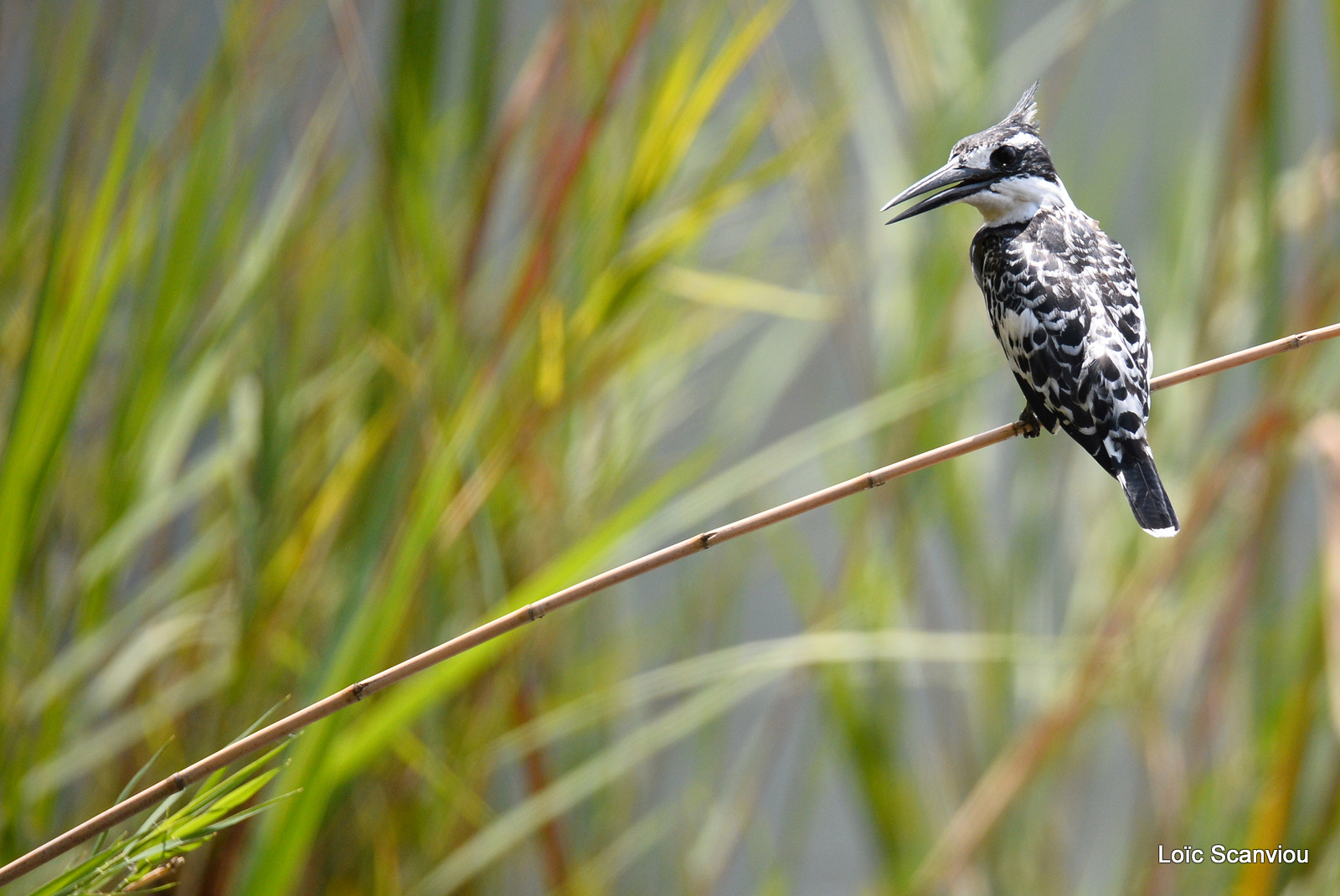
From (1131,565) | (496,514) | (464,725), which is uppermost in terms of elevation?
(496,514)

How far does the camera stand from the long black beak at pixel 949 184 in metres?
0.35

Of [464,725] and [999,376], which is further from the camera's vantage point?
[999,376]

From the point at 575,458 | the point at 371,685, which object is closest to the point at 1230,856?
the point at 575,458

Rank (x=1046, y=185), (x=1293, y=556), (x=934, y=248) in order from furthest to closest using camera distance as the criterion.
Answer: (x=1293, y=556) < (x=934, y=248) < (x=1046, y=185)

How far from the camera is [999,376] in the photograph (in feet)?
4.09

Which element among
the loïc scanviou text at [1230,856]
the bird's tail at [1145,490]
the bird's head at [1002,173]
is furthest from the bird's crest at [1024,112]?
the loïc scanviou text at [1230,856]

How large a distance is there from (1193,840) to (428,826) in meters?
0.59

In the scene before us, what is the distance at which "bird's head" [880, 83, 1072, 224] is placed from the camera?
37 cm

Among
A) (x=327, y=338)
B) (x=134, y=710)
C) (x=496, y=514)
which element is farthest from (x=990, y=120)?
(x=134, y=710)

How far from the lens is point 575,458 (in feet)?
2.39

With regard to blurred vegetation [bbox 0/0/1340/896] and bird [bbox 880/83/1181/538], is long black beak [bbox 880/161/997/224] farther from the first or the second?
blurred vegetation [bbox 0/0/1340/896]

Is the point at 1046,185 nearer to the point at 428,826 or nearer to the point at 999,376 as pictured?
the point at 428,826

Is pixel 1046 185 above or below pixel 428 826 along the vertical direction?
above

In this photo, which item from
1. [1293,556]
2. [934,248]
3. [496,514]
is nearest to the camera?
[496,514]
